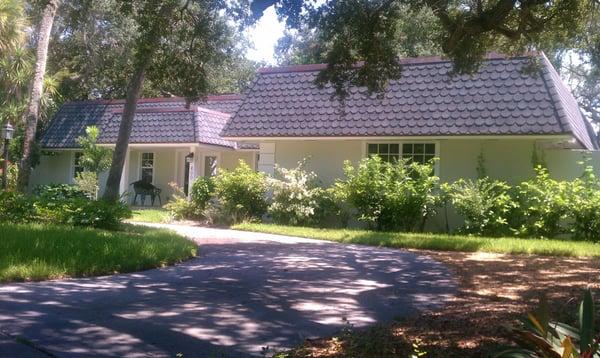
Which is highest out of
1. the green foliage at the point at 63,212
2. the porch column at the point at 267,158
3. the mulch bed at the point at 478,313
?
the porch column at the point at 267,158

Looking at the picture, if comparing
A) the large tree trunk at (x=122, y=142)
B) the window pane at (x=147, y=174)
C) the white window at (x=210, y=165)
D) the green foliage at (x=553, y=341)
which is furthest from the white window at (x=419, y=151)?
the window pane at (x=147, y=174)

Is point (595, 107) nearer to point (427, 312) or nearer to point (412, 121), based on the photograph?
point (412, 121)

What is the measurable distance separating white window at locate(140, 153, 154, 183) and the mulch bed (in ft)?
61.6

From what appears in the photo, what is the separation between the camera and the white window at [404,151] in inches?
662

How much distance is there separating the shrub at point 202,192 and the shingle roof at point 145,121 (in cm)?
375

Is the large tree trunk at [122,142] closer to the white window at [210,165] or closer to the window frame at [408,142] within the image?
the window frame at [408,142]

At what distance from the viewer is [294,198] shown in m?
16.3

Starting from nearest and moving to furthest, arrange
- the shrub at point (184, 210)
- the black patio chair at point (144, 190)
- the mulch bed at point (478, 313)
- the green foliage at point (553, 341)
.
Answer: the green foliage at point (553, 341) → the mulch bed at point (478, 313) → the shrub at point (184, 210) → the black patio chair at point (144, 190)

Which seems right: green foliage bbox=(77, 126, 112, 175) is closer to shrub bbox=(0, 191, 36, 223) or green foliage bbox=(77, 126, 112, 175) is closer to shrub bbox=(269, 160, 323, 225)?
shrub bbox=(269, 160, 323, 225)

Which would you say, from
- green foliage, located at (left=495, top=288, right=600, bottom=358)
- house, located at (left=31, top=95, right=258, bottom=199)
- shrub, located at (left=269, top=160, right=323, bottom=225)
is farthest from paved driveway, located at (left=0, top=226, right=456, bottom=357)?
house, located at (left=31, top=95, right=258, bottom=199)

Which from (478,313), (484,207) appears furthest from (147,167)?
(478,313)

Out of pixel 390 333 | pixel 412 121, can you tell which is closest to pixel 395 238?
pixel 412 121

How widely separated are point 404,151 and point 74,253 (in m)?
10.6

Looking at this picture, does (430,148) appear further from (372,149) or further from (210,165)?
(210,165)
